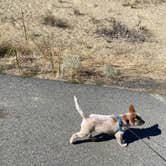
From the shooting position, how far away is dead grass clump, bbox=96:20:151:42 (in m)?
11.5

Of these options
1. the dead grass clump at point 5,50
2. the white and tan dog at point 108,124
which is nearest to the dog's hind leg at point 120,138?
the white and tan dog at point 108,124

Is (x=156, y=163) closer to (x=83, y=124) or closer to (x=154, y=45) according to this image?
(x=83, y=124)

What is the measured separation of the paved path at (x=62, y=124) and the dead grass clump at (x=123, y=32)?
3282 millimetres

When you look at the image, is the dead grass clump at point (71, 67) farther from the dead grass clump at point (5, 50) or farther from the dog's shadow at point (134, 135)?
the dog's shadow at point (134, 135)

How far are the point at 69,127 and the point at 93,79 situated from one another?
1872 millimetres

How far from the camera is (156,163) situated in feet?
21.7

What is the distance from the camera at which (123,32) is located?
11.6m

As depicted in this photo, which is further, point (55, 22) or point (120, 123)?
point (55, 22)

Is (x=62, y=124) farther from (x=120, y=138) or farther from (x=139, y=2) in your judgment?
(x=139, y=2)

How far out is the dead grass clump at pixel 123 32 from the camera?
11.5m

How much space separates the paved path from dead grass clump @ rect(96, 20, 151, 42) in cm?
328

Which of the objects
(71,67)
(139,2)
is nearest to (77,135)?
(71,67)

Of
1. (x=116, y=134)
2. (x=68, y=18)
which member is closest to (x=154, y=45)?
(x=68, y=18)

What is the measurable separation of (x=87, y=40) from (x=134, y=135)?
434 cm
